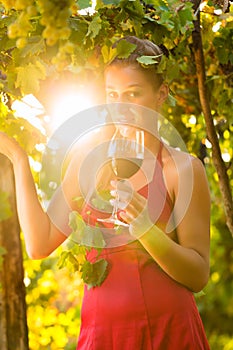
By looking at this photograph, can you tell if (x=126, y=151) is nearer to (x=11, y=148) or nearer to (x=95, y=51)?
(x=11, y=148)

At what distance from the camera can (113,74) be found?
8.95 ft

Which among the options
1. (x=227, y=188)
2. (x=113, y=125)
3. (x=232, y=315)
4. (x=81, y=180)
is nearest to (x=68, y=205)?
(x=81, y=180)

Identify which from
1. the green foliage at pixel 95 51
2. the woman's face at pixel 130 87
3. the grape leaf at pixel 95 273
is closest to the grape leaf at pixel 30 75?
the green foliage at pixel 95 51

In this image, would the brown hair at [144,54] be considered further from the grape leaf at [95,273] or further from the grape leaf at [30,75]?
the grape leaf at [95,273]

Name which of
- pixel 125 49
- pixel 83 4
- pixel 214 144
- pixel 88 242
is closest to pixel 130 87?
pixel 125 49

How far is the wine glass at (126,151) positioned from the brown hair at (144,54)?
25cm

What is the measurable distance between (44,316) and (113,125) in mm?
5154

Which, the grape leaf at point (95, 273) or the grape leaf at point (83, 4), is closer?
the grape leaf at point (95, 273)

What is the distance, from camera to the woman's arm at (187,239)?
2.37 meters

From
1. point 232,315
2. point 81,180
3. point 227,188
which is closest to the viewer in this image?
point 81,180

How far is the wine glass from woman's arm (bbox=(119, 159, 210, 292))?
0.14 metres

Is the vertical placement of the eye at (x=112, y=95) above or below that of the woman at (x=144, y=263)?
above

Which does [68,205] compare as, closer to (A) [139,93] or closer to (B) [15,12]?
(A) [139,93]

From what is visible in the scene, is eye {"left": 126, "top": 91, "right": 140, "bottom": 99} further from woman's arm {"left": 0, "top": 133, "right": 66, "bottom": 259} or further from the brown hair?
woman's arm {"left": 0, "top": 133, "right": 66, "bottom": 259}
